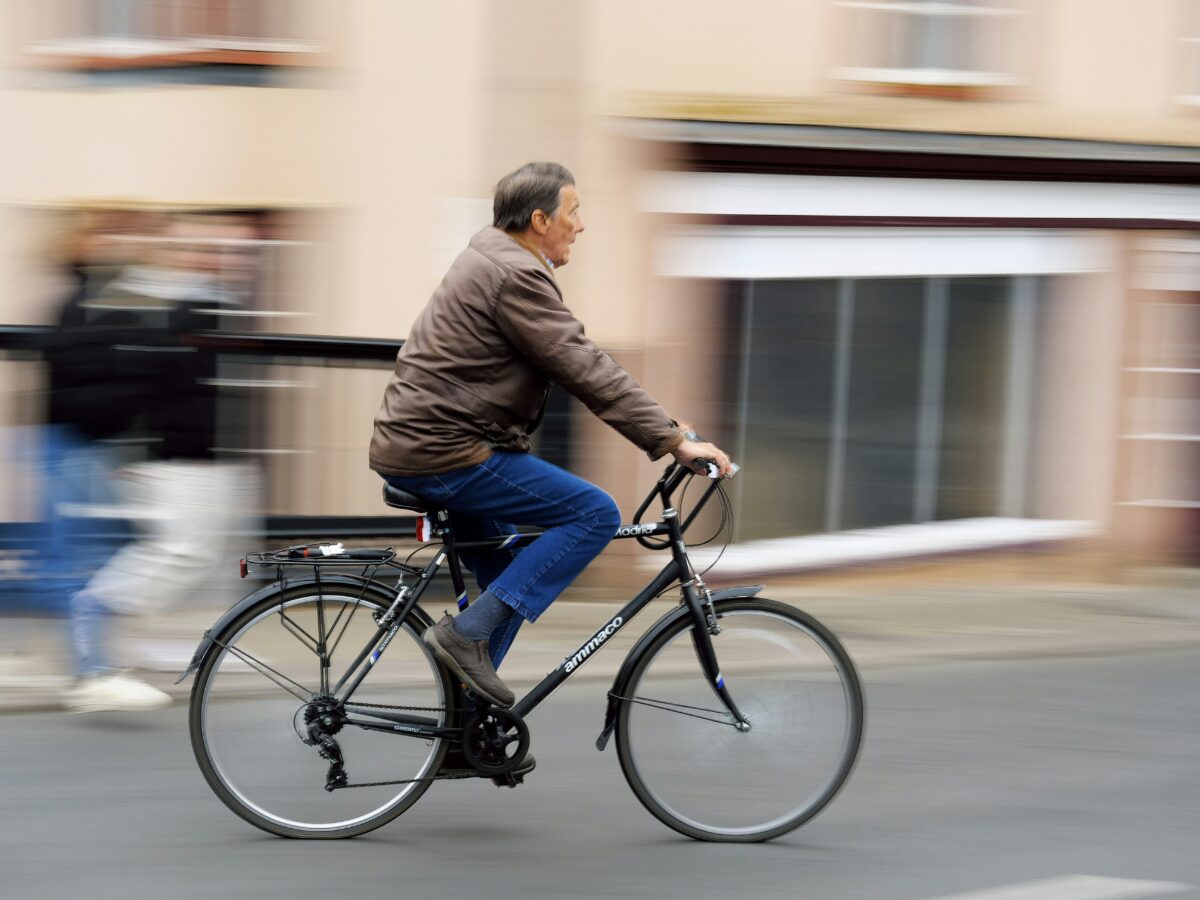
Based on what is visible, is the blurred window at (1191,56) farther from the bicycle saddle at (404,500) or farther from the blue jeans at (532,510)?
Result: the bicycle saddle at (404,500)

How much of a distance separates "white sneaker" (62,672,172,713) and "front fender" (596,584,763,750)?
6.98ft

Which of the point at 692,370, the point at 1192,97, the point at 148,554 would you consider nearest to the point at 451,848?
the point at 148,554

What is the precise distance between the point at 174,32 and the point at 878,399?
4559 millimetres

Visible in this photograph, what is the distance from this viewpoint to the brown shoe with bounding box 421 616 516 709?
4.57 metres

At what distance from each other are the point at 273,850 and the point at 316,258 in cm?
510

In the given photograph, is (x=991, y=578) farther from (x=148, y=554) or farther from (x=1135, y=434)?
(x=148, y=554)

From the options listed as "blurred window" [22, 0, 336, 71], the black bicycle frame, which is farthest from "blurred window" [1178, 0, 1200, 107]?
the black bicycle frame

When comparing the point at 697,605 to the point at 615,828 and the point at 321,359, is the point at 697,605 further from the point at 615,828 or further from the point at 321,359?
the point at 321,359

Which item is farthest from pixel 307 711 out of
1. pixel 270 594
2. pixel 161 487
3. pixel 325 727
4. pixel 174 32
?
pixel 174 32

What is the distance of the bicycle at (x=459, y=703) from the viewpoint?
15.2 ft

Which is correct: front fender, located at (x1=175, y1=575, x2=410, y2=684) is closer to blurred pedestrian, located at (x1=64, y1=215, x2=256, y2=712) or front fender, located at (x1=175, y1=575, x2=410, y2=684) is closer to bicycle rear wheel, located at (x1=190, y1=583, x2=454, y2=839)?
bicycle rear wheel, located at (x1=190, y1=583, x2=454, y2=839)

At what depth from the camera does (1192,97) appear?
405 inches

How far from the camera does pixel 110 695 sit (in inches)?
239

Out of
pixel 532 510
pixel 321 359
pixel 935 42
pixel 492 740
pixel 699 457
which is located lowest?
pixel 492 740
